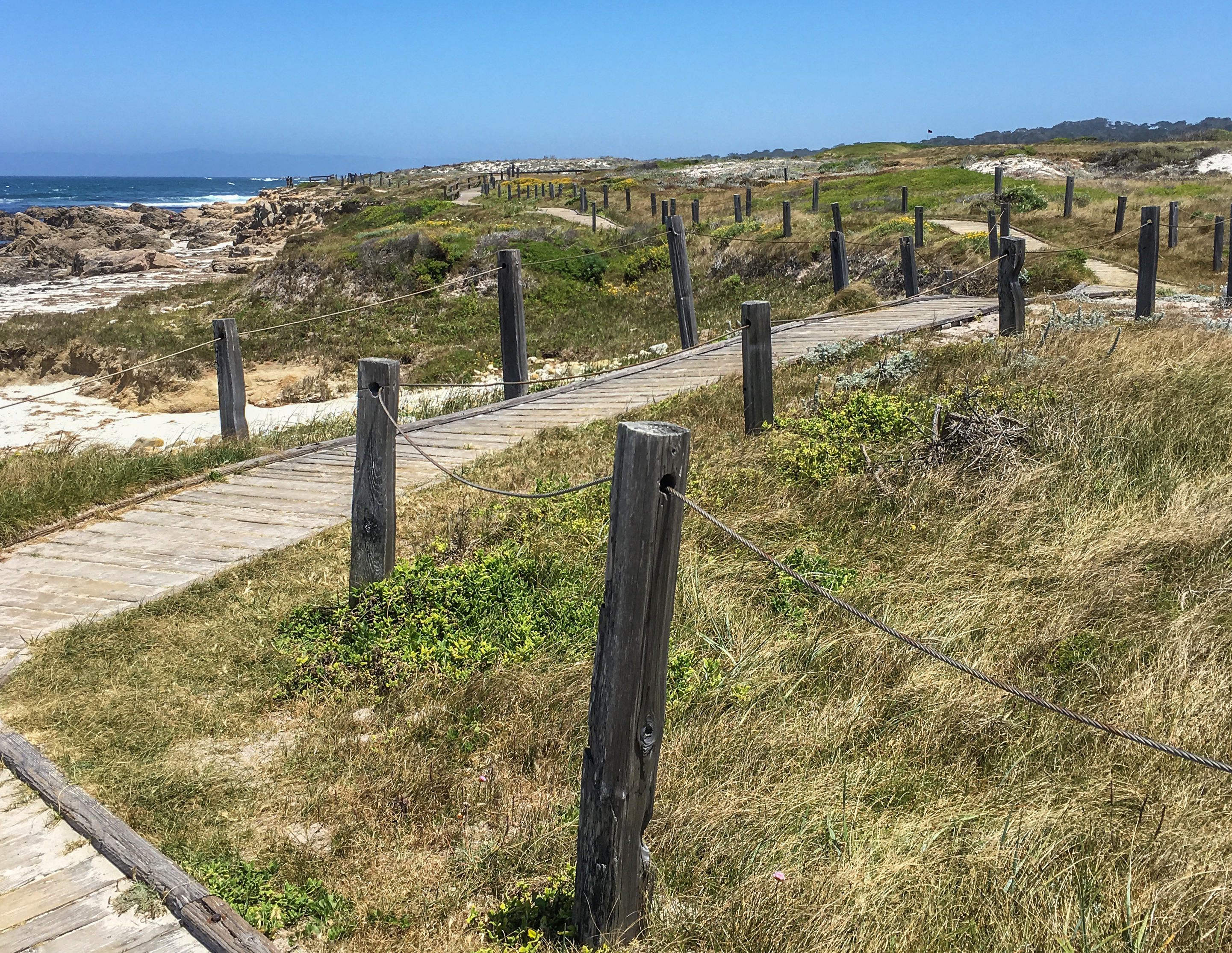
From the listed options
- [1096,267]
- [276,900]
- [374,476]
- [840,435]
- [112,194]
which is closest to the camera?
[276,900]

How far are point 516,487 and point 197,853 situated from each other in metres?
4.01

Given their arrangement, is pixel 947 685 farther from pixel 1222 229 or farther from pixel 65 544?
pixel 1222 229

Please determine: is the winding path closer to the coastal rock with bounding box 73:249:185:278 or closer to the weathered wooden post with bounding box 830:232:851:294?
the weathered wooden post with bounding box 830:232:851:294

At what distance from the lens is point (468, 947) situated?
3.06m

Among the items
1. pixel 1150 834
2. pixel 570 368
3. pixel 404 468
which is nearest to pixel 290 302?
pixel 570 368

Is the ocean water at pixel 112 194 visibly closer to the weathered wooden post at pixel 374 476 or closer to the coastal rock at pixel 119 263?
the coastal rock at pixel 119 263

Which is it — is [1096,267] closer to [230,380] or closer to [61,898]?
[230,380]

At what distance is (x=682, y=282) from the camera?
13.7 metres

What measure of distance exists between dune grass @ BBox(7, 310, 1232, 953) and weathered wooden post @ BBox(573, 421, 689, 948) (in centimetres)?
30

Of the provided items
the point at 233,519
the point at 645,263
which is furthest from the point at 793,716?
the point at 645,263

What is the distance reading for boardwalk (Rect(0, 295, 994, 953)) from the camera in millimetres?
3281

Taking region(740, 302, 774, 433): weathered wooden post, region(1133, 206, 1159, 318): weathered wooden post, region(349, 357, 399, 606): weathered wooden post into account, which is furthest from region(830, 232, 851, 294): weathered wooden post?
region(349, 357, 399, 606): weathered wooden post

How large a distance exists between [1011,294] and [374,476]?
733cm

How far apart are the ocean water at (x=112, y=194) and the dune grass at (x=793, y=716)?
9482cm
